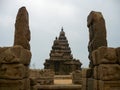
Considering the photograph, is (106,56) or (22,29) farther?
(22,29)

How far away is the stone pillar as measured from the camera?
7.84 meters

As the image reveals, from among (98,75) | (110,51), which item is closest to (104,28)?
(110,51)

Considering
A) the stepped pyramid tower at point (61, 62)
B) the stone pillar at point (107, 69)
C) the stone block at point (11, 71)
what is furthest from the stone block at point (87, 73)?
the stepped pyramid tower at point (61, 62)

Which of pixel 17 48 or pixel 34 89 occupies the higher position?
pixel 17 48

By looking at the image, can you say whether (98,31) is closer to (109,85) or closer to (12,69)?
(109,85)

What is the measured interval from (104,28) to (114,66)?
1.74 metres

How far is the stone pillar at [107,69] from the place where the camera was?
7.84 m

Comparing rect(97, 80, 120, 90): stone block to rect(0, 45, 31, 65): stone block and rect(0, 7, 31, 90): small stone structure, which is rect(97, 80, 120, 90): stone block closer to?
rect(0, 7, 31, 90): small stone structure

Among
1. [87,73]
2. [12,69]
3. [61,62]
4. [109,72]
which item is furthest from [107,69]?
[61,62]

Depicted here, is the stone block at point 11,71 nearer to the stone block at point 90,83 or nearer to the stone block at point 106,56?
the stone block at point 106,56

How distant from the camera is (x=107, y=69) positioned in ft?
25.8

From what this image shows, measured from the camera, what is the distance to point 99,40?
908 centimetres

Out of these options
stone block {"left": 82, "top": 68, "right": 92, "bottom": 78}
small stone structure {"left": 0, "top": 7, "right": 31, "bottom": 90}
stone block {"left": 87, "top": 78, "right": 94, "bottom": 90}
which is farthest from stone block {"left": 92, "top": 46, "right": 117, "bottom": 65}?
small stone structure {"left": 0, "top": 7, "right": 31, "bottom": 90}

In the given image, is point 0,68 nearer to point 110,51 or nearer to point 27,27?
point 27,27
